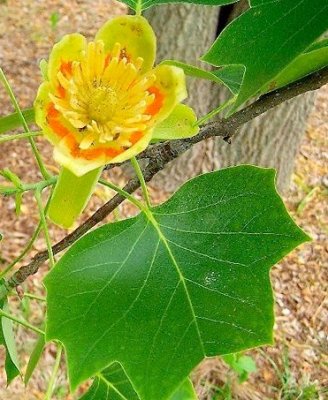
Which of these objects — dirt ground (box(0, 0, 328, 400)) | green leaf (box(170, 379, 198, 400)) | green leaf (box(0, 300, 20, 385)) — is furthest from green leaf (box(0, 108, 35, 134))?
dirt ground (box(0, 0, 328, 400))

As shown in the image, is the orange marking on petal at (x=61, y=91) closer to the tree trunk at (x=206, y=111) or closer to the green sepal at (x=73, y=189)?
the green sepal at (x=73, y=189)

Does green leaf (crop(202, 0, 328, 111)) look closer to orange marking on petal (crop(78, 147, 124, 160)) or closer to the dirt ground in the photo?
orange marking on petal (crop(78, 147, 124, 160))

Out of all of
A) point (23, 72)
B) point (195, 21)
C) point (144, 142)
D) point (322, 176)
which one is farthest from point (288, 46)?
point (23, 72)

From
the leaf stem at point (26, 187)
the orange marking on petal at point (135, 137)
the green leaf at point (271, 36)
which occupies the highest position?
the green leaf at point (271, 36)

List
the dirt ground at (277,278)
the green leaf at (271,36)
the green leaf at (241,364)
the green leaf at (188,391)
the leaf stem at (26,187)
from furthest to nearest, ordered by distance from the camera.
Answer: the dirt ground at (277,278), the green leaf at (241,364), the green leaf at (188,391), the leaf stem at (26,187), the green leaf at (271,36)

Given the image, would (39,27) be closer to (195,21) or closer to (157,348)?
(195,21)

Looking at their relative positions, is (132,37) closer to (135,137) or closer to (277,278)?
(135,137)

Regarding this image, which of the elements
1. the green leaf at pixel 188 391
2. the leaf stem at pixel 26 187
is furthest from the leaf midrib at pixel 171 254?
the green leaf at pixel 188 391

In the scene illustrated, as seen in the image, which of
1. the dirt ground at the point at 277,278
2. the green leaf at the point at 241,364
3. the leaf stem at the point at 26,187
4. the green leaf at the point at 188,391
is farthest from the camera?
the dirt ground at the point at 277,278
